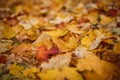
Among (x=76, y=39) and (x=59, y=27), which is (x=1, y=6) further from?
(x=76, y=39)

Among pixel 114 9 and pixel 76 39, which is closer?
pixel 76 39

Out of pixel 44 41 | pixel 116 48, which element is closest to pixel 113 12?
pixel 116 48

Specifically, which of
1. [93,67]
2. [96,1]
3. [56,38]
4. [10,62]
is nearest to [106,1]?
[96,1]

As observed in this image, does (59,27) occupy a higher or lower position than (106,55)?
higher

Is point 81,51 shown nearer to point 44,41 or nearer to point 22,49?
point 44,41

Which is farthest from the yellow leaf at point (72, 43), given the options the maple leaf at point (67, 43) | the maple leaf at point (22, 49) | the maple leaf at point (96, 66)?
the maple leaf at point (22, 49)

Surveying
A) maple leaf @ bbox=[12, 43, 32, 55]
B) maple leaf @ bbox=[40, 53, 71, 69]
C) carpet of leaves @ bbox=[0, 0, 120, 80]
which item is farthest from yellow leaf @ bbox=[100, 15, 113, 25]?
maple leaf @ bbox=[12, 43, 32, 55]

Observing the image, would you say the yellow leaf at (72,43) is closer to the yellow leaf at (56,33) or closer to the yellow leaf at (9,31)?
the yellow leaf at (56,33)
